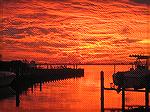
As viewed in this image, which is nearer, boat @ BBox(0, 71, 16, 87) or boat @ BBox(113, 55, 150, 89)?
boat @ BBox(113, 55, 150, 89)

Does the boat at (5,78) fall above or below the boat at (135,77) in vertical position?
below

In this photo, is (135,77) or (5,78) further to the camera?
(5,78)

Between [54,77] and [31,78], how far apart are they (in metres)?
29.9

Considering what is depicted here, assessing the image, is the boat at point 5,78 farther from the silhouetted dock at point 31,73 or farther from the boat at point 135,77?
the boat at point 135,77

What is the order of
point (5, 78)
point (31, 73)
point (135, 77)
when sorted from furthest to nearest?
point (31, 73) < point (5, 78) < point (135, 77)

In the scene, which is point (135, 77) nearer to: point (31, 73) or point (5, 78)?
point (5, 78)

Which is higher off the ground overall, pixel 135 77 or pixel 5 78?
pixel 135 77

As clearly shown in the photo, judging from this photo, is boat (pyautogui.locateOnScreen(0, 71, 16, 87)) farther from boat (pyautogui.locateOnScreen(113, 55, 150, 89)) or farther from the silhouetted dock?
boat (pyautogui.locateOnScreen(113, 55, 150, 89))

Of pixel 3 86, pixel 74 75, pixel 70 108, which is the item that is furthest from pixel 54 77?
pixel 70 108

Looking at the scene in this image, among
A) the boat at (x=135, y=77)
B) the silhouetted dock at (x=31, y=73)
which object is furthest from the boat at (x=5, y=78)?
the boat at (x=135, y=77)

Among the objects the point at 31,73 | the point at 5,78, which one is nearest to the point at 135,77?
the point at 5,78

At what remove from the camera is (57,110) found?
41344 mm

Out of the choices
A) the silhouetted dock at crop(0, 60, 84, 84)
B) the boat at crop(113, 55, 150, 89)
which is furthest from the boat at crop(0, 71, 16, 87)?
the boat at crop(113, 55, 150, 89)

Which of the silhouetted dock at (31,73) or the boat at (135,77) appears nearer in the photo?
the boat at (135,77)
